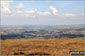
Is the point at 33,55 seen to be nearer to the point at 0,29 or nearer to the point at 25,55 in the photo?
the point at 25,55

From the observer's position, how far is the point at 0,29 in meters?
54.6

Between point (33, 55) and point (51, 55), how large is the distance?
2678mm

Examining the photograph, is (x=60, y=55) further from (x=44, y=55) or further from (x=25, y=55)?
(x=25, y=55)

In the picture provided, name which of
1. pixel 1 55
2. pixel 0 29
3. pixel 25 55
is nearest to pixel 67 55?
pixel 25 55

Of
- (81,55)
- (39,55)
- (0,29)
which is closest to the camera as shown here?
(81,55)

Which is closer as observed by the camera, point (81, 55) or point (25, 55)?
point (81, 55)

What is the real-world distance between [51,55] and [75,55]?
12.4 feet

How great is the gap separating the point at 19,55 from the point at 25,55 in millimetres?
901

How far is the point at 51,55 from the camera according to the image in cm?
2047

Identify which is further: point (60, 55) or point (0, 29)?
point (0, 29)

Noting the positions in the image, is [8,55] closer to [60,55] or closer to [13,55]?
[13,55]

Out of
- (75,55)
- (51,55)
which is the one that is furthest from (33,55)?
(75,55)

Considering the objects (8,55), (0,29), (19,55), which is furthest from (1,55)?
(0,29)

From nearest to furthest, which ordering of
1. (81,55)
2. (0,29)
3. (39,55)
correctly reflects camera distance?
(81,55) → (39,55) → (0,29)
